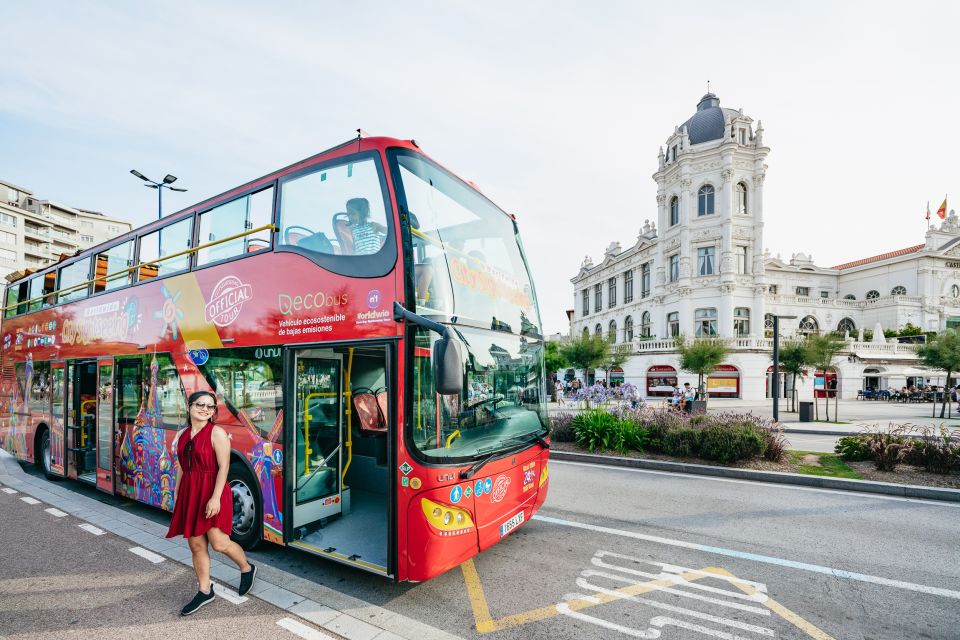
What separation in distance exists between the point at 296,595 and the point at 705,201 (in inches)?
1734

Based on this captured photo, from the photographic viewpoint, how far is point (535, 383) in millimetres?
5410

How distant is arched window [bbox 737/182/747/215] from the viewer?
39375 mm

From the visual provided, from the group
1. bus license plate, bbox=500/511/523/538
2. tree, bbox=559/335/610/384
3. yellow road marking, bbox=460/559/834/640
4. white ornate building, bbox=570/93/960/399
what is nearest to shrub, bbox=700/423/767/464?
yellow road marking, bbox=460/559/834/640

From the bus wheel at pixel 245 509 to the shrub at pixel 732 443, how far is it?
8.38 m

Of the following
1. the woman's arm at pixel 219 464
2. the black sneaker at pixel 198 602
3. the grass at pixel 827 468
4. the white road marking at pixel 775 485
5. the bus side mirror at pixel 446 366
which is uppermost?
the bus side mirror at pixel 446 366

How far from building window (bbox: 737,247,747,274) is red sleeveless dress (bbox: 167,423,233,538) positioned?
1686 inches

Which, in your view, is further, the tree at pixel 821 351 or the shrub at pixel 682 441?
the tree at pixel 821 351

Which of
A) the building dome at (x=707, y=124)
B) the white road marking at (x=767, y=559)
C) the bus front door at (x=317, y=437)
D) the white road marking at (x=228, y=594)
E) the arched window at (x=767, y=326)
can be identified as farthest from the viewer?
the building dome at (x=707, y=124)

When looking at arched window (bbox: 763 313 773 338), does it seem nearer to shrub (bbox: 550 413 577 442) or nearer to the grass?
the grass

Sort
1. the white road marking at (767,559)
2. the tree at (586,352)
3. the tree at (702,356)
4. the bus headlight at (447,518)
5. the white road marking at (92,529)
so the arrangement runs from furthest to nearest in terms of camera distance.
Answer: the tree at (586,352) < the tree at (702,356) < the white road marking at (92,529) < the white road marking at (767,559) < the bus headlight at (447,518)

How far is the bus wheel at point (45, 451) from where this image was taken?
8344 millimetres

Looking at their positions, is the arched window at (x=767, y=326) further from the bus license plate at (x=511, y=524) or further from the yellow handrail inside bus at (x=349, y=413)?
the yellow handrail inside bus at (x=349, y=413)

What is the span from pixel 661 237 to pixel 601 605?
4429 centimetres

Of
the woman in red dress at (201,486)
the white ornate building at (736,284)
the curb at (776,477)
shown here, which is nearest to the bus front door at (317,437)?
the woman in red dress at (201,486)
